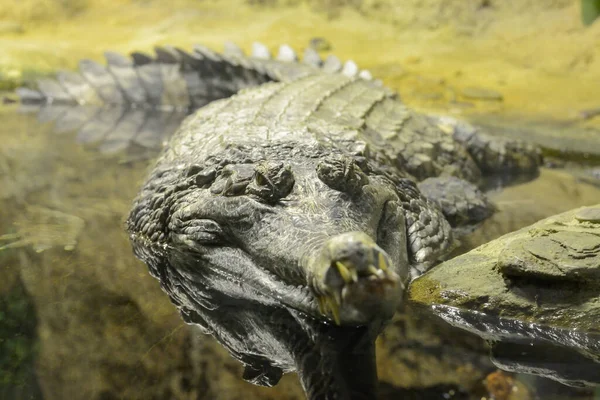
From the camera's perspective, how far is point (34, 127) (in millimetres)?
6184

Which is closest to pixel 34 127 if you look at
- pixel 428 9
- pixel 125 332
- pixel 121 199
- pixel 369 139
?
pixel 121 199

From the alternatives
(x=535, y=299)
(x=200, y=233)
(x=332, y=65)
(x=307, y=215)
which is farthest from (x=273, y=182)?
(x=332, y=65)

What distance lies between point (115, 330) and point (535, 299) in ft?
5.08

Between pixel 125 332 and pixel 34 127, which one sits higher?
pixel 125 332

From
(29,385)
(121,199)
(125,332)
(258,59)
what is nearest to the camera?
(29,385)

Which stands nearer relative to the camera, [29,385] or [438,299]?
[29,385]

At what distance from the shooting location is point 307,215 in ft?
7.81

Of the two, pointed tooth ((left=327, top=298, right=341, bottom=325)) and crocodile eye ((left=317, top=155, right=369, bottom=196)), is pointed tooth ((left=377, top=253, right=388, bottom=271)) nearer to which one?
pointed tooth ((left=327, top=298, right=341, bottom=325))

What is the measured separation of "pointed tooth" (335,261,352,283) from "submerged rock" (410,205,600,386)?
0.66 metres

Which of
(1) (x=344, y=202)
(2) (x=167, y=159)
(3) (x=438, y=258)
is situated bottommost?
(3) (x=438, y=258)

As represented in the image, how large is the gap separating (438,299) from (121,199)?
2232 mm

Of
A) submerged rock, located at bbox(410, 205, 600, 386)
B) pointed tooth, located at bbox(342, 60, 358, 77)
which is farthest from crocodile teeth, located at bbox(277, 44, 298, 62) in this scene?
submerged rock, located at bbox(410, 205, 600, 386)

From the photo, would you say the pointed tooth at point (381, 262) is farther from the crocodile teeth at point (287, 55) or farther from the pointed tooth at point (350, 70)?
the crocodile teeth at point (287, 55)

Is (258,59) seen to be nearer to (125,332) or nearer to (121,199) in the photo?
(121,199)
